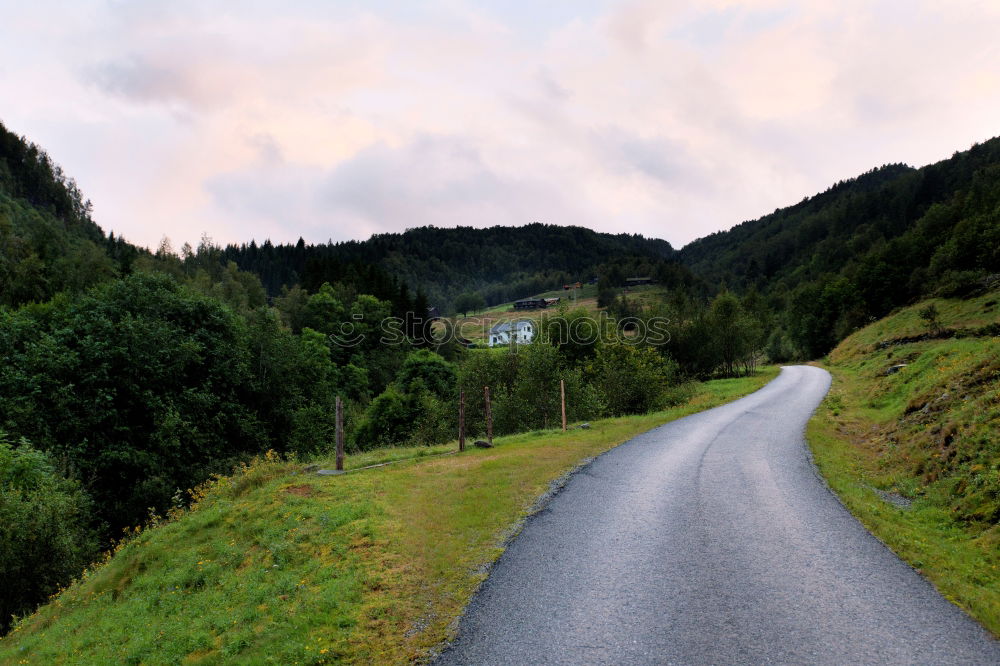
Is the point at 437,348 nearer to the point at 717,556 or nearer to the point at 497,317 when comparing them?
the point at 717,556

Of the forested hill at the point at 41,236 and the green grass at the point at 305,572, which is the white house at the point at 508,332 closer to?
the forested hill at the point at 41,236

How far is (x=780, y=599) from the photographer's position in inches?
284

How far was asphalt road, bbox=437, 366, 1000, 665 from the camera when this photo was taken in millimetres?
6039

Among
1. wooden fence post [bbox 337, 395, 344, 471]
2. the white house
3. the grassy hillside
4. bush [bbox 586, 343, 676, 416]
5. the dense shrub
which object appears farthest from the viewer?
the white house

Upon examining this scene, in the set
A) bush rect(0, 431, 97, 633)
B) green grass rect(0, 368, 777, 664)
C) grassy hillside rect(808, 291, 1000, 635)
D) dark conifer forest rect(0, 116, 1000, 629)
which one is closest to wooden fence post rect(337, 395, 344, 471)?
green grass rect(0, 368, 777, 664)

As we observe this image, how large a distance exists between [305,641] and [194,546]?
27.5 feet

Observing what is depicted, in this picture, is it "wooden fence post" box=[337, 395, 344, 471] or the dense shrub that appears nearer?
"wooden fence post" box=[337, 395, 344, 471]

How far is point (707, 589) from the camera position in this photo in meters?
7.54

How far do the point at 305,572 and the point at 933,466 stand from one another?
50.5ft

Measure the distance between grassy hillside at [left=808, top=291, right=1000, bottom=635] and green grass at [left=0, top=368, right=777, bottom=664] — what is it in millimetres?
7425

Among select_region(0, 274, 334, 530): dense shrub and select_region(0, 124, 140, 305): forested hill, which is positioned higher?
select_region(0, 124, 140, 305): forested hill

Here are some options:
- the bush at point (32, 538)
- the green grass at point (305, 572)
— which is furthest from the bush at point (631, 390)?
the bush at point (32, 538)

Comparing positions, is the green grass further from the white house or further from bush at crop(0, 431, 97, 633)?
the white house

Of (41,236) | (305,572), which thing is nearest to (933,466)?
(305,572)
